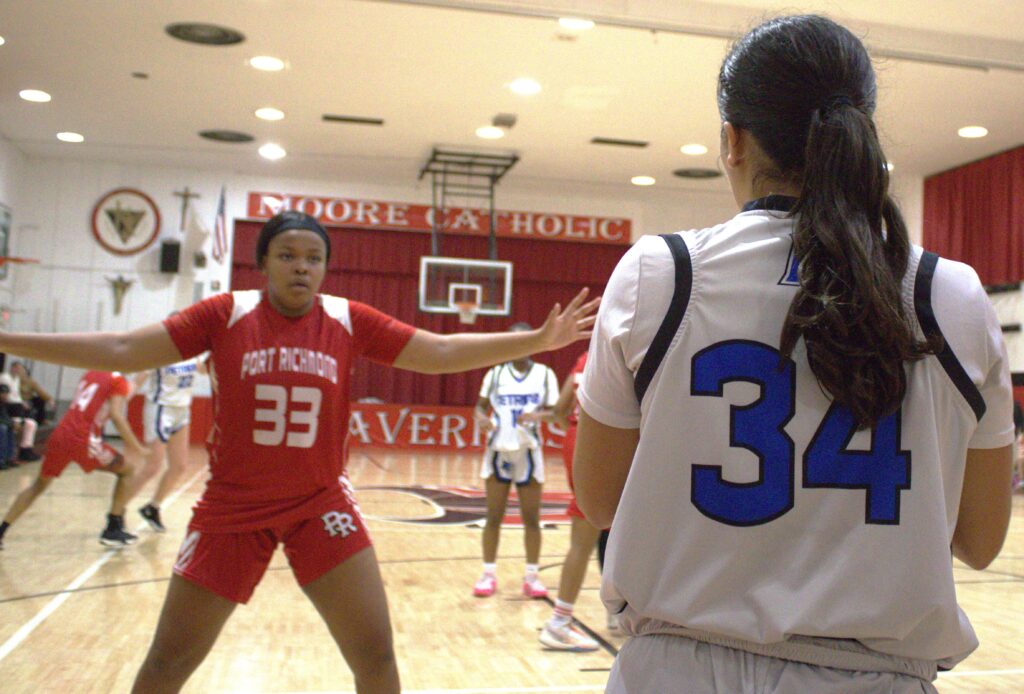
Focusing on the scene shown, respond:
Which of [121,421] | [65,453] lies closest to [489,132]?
[121,421]

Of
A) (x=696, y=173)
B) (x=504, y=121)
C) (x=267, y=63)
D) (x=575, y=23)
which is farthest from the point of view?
(x=696, y=173)

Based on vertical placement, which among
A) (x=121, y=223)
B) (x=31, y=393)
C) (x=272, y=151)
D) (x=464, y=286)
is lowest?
(x=31, y=393)

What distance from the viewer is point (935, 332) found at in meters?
1.21

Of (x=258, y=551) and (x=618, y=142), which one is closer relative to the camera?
(x=258, y=551)

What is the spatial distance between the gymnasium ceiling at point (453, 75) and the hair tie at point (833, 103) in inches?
252

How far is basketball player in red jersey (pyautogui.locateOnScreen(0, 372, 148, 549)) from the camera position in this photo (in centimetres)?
733

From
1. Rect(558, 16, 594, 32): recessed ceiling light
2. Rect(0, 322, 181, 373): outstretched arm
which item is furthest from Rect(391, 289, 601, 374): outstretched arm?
Rect(558, 16, 594, 32): recessed ceiling light

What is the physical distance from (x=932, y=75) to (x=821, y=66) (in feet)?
34.7

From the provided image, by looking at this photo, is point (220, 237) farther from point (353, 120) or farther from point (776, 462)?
point (776, 462)

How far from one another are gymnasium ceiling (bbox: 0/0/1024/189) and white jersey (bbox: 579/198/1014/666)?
21.4 feet

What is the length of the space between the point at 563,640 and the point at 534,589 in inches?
49.5

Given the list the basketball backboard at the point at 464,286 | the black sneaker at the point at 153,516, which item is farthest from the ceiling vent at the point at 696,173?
the black sneaker at the point at 153,516

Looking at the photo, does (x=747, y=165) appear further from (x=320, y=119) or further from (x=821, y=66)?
(x=320, y=119)

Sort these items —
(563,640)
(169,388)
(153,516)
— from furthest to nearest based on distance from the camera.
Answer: (169,388) < (153,516) < (563,640)
